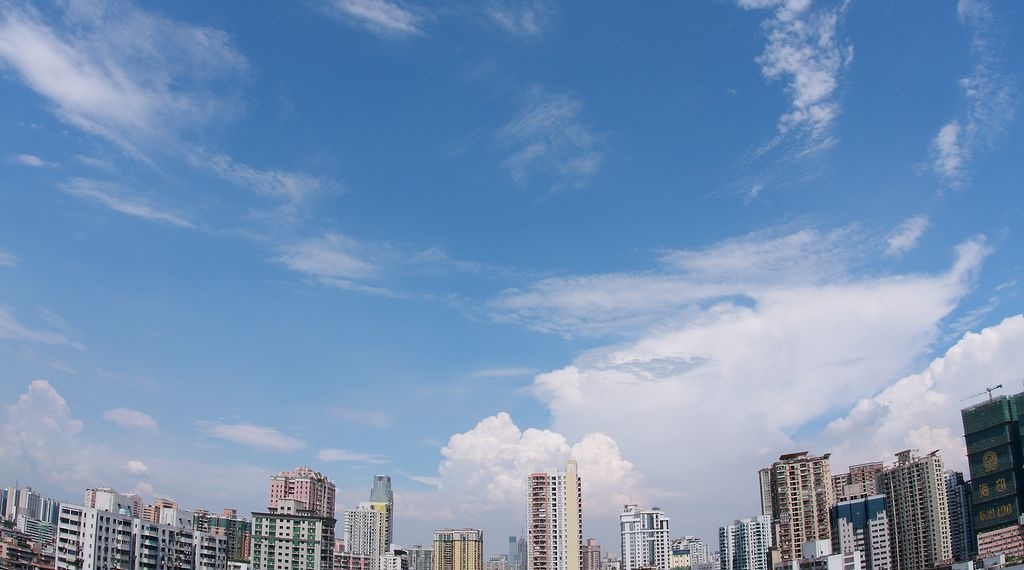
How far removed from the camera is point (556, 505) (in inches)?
3268

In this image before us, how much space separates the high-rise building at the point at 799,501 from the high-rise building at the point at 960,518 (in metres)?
11.8

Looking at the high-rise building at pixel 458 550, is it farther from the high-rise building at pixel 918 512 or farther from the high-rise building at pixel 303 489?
the high-rise building at pixel 918 512

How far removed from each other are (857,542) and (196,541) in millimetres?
65622

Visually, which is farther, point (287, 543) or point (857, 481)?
point (857, 481)

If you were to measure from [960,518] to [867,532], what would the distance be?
1069 centimetres

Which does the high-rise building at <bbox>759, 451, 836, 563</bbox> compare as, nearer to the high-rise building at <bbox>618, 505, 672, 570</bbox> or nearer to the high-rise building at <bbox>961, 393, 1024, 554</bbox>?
the high-rise building at <bbox>961, 393, 1024, 554</bbox>

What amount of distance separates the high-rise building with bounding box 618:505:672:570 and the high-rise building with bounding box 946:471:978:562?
5142 centimetres

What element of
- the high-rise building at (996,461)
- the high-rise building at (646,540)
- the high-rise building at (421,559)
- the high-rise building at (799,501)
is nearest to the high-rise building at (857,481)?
the high-rise building at (799,501)

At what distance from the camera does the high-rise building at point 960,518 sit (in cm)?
9088

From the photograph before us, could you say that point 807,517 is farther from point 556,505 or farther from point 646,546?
point 646,546

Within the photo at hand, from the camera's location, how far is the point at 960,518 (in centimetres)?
9431

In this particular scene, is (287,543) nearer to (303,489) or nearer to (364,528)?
(303,489)

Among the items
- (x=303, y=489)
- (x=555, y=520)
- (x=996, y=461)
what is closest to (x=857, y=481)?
(x=996, y=461)

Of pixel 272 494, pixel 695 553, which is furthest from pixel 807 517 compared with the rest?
pixel 695 553
